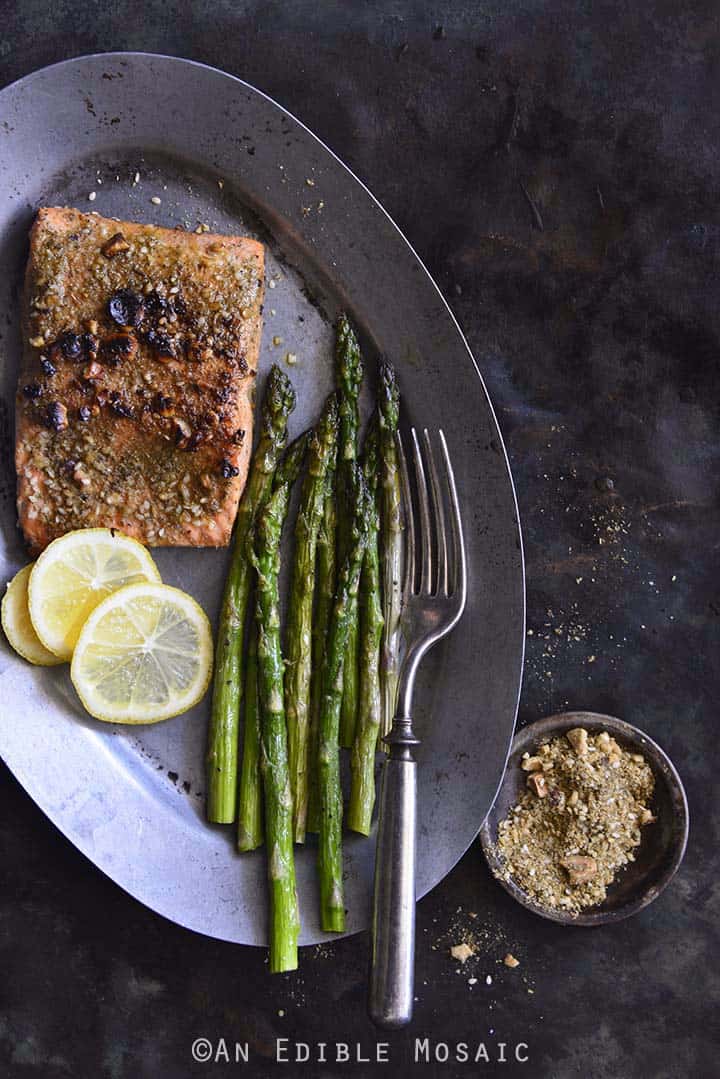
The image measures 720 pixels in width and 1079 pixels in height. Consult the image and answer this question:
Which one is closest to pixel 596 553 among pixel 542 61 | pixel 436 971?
pixel 436 971

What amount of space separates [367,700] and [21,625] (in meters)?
1.44

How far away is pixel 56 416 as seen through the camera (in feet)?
10.6

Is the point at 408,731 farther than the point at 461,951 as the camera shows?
No

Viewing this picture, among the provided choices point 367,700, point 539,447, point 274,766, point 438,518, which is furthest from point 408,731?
point 539,447

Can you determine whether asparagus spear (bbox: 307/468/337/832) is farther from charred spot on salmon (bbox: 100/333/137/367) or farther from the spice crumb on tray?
charred spot on salmon (bbox: 100/333/137/367)

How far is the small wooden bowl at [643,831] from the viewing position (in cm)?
341

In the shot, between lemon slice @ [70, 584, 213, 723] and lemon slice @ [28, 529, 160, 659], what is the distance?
0.32 feet

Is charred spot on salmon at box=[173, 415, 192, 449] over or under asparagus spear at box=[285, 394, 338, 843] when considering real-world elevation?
over

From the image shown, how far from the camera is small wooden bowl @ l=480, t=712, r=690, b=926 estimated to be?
3410 millimetres

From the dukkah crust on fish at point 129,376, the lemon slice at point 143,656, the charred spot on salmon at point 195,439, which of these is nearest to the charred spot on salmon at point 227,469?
the dukkah crust on fish at point 129,376

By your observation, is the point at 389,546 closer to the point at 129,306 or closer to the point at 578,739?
the point at 578,739

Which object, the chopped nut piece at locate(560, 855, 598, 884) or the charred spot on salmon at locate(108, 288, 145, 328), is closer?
the charred spot on salmon at locate(108, 288, 145, 328)

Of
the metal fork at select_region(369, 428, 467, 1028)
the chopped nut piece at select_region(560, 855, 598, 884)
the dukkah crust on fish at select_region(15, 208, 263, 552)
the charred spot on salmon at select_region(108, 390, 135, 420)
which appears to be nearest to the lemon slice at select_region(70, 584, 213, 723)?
the dukkah crust on fish at select_region(15, 208, 263, 552)

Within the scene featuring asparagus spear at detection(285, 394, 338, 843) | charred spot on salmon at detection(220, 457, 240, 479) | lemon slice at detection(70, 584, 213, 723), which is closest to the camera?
lemon slice at detection(70, 584, 213, 723)
